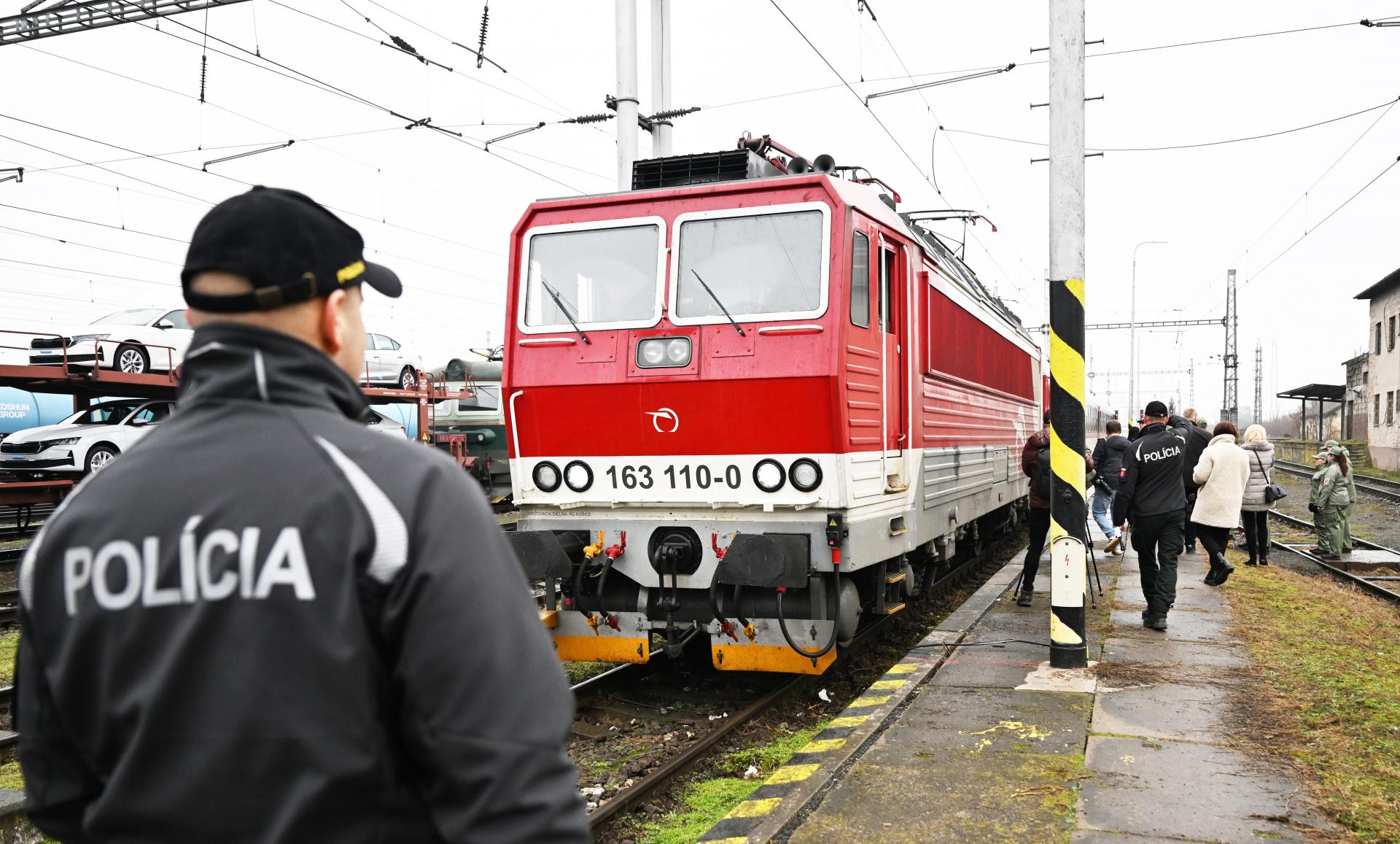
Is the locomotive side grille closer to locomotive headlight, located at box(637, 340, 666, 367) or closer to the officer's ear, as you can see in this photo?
locomotive headlight, located at box(637, 340, 666, 367)

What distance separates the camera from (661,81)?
1403cm

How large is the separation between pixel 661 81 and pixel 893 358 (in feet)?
25.1

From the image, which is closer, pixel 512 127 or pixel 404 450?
pixel 404 450

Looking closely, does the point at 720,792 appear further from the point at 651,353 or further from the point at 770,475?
Result: the point at 651,353

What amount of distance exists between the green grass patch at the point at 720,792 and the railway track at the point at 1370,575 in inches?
356

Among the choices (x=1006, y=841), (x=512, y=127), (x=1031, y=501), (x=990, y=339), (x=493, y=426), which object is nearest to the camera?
(x=1006, y=841)

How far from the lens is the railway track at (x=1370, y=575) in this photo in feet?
41.1

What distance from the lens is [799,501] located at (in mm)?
6852

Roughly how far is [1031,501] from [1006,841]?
7.14m

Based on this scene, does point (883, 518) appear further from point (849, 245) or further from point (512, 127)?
point (512, 127)

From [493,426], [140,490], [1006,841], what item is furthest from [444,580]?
[493,426]

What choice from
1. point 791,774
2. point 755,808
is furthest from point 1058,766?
point 755,808

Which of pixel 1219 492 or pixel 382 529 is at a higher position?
pixel 382 529

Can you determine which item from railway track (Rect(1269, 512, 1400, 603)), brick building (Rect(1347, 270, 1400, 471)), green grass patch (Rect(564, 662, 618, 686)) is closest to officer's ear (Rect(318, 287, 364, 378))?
green grass patch (Rect(564, 662, 618, 686))
